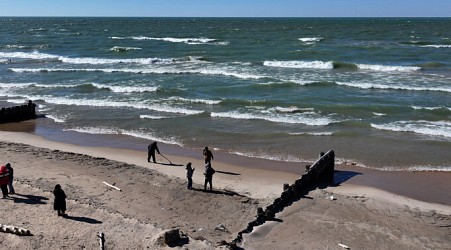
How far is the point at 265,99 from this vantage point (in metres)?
33.2

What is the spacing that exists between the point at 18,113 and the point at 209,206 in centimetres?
1775

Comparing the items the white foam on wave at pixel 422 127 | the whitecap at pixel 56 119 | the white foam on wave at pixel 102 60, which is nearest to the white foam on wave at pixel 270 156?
the white foam on wave at pixel 422 127

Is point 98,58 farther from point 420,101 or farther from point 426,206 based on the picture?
point 426,206

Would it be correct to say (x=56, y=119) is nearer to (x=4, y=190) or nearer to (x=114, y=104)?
(x=114, y=104)

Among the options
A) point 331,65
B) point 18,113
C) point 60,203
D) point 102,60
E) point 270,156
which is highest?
point 102,60

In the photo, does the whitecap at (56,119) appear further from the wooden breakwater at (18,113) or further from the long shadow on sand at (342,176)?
the long shadow on sand at (342,176)

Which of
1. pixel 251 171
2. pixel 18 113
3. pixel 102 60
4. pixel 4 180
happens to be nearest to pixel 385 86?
pixel 251 171

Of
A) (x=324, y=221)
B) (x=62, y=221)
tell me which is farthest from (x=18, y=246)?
(x=324, y=221)

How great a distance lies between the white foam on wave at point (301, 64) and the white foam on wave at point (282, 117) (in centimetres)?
2042

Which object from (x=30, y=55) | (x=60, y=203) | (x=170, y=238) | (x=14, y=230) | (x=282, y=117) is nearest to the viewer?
(x=170, y=238)

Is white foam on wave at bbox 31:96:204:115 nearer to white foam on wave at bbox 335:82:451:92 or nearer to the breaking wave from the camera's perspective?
white foam on wave at bbox 335:82:451:92

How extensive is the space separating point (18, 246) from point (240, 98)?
2290cm

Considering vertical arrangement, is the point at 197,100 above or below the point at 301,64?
below

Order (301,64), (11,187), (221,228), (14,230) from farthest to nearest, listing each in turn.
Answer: (301,64), (11,187), (221,228), (14,230)
